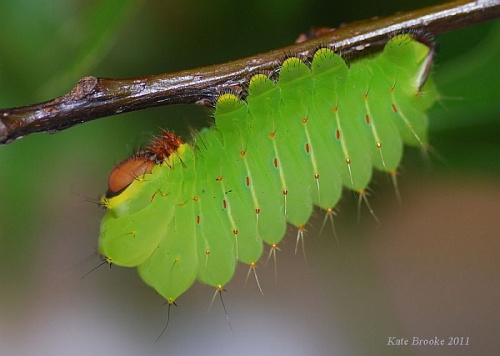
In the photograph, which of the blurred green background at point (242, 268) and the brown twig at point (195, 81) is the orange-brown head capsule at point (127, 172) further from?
the blurred green background at point (242, 268)

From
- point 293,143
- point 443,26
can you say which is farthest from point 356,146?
point 443,26

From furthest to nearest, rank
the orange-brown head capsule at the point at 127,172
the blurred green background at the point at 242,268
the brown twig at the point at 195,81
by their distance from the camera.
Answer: the blurred green background at the point at 242,268, the orange-brown head capsule at the point at 127,172, the brown twig at the point at 195,81

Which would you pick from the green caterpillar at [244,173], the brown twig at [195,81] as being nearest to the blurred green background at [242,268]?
the brown twig at [195,81]

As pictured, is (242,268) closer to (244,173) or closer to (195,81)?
(244,173)

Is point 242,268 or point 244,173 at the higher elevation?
point 242,268

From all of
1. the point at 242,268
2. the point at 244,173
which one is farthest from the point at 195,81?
the point at 242,268
